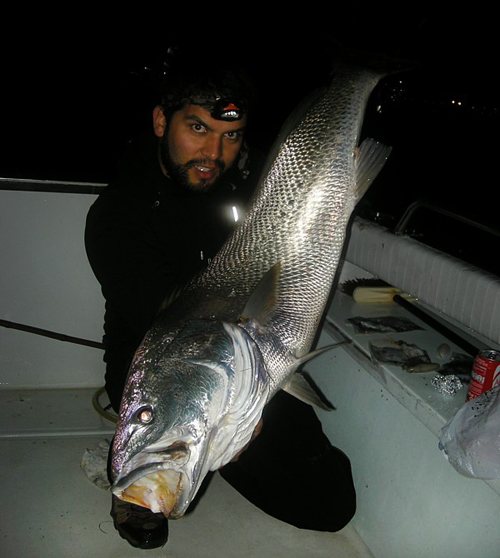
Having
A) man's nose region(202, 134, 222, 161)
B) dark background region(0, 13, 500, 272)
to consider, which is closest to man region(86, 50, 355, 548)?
man's nose region(202, 134, 222, 161)

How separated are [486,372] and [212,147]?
1553mm

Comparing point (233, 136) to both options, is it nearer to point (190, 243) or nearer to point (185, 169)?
point (185, 169)

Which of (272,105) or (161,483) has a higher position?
(161,483)

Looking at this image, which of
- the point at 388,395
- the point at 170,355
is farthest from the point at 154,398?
the point at 388,395

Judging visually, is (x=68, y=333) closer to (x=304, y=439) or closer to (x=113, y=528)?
(x=113, y=528)

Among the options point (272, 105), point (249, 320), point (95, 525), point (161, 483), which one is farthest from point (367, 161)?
point (272, 105)

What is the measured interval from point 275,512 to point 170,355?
141 centimetres

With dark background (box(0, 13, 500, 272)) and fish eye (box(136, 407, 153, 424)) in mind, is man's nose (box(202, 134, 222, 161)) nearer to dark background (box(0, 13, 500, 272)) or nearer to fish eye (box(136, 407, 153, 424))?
fish eye (box(136, 407, 153, 424))

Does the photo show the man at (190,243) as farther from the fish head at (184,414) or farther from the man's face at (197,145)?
the fish head at (184,414)

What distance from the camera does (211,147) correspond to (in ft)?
8.21

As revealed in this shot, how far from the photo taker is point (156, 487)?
4.43 ft

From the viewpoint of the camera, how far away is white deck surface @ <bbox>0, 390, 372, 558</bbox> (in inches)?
91.4

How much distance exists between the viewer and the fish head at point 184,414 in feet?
4.46

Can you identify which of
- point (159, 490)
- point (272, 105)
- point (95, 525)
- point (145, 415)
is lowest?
point (95, 525)
